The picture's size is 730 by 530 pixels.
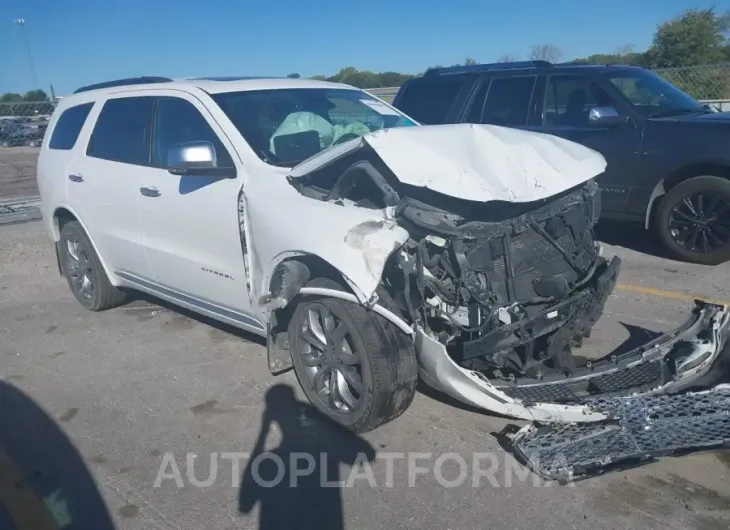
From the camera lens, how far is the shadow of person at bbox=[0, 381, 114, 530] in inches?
124

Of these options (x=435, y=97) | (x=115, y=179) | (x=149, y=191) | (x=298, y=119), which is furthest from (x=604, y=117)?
(x=115, y=179)

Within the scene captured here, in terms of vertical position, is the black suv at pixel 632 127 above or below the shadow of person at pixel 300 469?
above

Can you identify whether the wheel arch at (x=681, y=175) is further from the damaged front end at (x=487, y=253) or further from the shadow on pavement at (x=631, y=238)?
the damaged front end at (x=487, y=253)

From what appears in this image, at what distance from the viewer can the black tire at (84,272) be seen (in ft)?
18.9

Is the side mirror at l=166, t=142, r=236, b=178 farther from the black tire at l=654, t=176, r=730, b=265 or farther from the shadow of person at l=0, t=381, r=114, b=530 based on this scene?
the black tire at l=654, t=176, r=730, b=265

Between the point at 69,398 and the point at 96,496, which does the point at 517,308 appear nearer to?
the point at 96,496

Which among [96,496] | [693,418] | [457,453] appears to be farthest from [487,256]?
[96,496]

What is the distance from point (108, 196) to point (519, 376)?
342 centimetres

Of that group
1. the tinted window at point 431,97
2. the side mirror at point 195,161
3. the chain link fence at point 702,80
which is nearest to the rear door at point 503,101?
the tinted window at point 431,97

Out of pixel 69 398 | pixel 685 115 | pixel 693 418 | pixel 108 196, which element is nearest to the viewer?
pixel 693 418

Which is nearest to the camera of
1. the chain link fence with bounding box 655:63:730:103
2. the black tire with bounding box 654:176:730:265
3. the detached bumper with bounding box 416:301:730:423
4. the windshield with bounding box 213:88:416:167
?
the detached bumper with bounding box 416:301:730:423

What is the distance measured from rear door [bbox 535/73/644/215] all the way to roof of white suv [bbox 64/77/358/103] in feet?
9.78

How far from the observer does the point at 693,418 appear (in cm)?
324

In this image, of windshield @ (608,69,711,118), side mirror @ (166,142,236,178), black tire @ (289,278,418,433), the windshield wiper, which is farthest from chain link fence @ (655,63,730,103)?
black tire @ (289,278,418,433)
